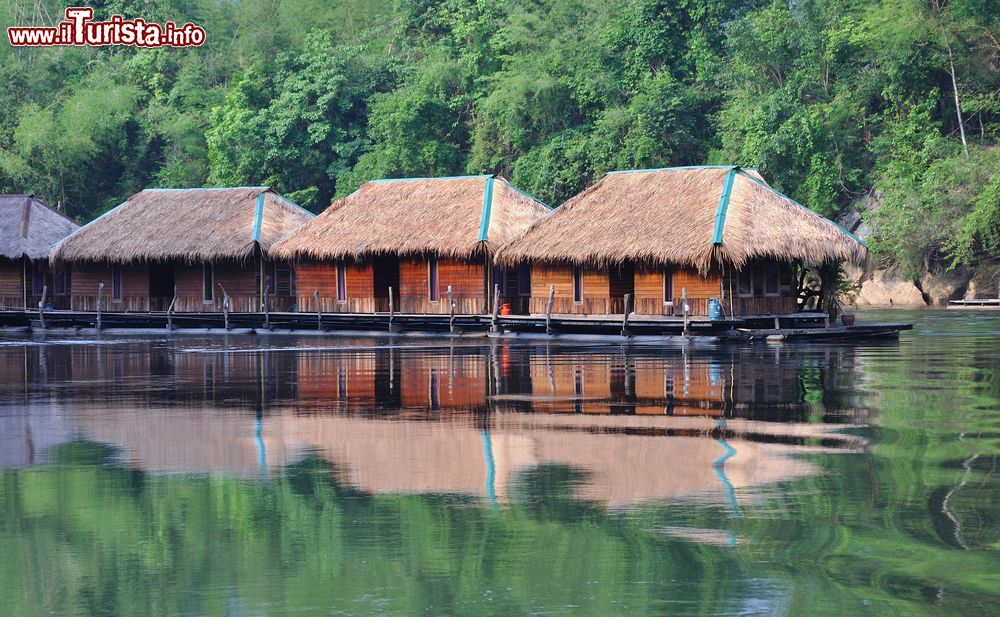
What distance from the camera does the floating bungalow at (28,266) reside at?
48125mm

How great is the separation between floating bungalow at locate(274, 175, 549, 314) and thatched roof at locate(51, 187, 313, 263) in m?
1.61

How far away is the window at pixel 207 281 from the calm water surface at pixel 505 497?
73.6 ft

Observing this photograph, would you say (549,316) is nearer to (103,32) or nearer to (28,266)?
(28,266)

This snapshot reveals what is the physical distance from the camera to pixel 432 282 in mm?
41094

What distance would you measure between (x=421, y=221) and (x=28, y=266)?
1563 cm

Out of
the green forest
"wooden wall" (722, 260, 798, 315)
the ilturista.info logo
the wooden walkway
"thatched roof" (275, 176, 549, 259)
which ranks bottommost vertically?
the wooden walkway

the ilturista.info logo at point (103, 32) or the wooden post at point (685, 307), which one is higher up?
the ilturista.info logo at point (103, 32)

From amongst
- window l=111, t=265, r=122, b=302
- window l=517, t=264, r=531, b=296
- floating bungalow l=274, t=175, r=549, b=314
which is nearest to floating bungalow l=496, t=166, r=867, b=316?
window l=517, t=264, r=531, b=296

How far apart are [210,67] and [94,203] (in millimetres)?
11072

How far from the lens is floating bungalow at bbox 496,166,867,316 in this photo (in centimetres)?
3459

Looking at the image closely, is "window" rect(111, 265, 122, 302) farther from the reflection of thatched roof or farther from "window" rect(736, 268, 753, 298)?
"window" rect(736, 268, 753, 298)

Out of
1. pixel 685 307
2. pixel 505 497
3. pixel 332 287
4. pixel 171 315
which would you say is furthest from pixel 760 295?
pixel 505 497

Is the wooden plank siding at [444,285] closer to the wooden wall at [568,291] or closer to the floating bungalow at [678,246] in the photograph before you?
the floating bungalow at [678,246]

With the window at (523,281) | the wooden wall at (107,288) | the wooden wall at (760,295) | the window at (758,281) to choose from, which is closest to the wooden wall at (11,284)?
the wooden wall at (107,288)
